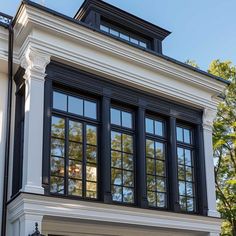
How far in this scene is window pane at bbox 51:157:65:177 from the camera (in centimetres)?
1085

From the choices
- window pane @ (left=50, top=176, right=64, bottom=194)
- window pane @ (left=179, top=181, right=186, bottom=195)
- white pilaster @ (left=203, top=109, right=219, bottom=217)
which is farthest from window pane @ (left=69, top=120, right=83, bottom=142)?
white pilaster @ (left=203, top=109, right=219, bottom=217)

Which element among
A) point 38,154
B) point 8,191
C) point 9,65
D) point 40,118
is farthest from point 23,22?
point 8,191

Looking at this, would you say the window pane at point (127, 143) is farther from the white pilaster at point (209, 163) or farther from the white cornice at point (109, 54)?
the white pilaster at point (209, 163)

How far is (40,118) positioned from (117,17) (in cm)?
520

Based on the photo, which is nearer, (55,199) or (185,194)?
(55,199)

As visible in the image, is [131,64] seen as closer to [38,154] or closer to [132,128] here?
[132,128]

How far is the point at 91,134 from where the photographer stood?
11.8 m

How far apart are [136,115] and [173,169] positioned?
175cm

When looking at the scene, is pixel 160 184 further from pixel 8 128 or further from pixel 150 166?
pixel 8 128

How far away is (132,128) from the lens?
1272 centimetres

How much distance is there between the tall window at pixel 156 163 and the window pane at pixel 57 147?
256 centimetres

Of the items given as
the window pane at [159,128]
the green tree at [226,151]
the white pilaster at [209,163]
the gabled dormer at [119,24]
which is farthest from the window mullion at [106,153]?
the green tree at [226,151]

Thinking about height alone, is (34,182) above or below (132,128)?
below

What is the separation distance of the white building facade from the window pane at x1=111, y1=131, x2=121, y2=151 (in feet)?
0.09
